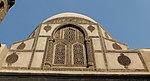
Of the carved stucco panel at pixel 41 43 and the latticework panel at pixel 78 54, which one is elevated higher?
the carved stucco panel at pixel 41 43

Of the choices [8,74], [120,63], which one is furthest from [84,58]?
[8,74]

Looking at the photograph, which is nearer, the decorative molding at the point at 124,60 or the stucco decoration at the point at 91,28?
Result: the decorative molding at the point at 124,60

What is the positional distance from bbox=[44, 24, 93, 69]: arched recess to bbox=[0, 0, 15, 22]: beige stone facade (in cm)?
254

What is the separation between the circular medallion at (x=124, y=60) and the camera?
9.00 meters

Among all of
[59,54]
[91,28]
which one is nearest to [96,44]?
[91,28]

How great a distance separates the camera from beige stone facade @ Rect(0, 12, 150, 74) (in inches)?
342

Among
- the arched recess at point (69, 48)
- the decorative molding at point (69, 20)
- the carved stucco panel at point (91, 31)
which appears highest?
the decorative molding at point (69, 20)

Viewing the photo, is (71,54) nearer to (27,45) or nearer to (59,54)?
(59,54)

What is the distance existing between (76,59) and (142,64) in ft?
A: 9.61

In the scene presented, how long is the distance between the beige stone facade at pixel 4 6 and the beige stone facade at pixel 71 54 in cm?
153

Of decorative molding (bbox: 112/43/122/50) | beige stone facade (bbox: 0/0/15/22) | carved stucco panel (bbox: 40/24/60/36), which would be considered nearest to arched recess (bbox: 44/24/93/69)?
carved stucco panel (bbox: 40/24/60/36)

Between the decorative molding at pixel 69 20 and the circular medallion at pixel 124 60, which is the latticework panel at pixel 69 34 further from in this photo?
the circular medallion at pixel 124 60

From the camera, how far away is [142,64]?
891 centimetres

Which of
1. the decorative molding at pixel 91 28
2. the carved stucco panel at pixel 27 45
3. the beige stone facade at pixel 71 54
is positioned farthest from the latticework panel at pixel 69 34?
the carved stucco panel at pixel 27 45
